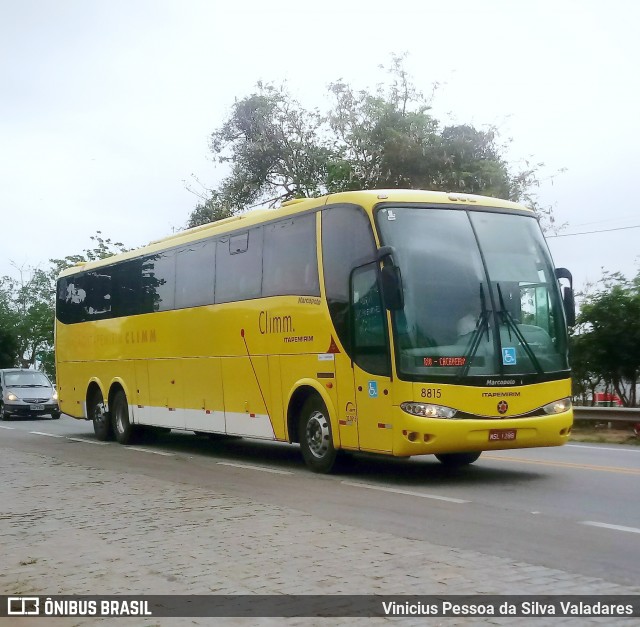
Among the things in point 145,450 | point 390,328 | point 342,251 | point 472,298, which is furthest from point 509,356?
point 145,450

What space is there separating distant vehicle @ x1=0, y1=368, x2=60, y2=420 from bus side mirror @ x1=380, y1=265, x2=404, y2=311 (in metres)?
22.2

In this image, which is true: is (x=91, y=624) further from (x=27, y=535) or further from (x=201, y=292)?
(x=201, y=292)

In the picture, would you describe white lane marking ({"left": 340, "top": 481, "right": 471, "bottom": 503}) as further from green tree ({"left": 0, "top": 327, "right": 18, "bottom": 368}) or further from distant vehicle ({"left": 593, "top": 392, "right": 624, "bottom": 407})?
green tree ({"left": 0, "top": 327, "right": 18, "bottom": 368})

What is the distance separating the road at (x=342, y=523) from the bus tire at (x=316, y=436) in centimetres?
24

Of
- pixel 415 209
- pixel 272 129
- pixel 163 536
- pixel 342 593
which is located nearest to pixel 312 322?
pixel 415 209

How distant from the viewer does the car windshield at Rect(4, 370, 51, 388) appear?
108ft

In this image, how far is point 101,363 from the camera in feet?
66.9

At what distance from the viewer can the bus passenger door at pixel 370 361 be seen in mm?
11508

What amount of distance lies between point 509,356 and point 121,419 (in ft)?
34.1

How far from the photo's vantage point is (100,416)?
20.6m

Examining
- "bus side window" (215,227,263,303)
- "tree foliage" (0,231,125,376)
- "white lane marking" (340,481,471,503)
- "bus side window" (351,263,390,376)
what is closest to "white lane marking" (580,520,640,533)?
"white lane marking" (340,481,471,503)

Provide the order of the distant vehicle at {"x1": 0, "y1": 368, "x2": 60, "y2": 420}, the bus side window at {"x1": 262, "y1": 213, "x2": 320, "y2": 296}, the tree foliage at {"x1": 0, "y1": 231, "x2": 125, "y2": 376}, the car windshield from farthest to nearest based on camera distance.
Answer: the tree foliage at {"x1": 0, "y1": 231, "x2": 125, "y2": 376}, the car windshield, the distant vehicle at {"x1": 0, "y1": 368, "x2": 60, "y2": 420}, the bus side window at {"x1": 262, "y1": 213, "x2": 320, "y2": 296}

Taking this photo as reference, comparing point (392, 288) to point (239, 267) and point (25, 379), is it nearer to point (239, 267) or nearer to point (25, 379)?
point (239, 267)

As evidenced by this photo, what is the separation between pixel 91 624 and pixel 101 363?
15.0m
